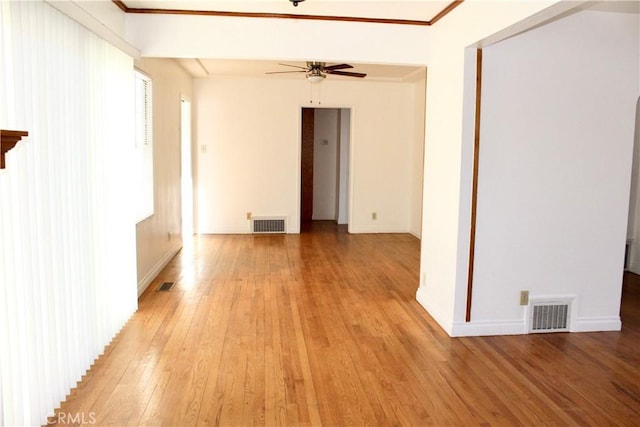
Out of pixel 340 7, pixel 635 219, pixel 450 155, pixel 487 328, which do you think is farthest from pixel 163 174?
pixel 635 219

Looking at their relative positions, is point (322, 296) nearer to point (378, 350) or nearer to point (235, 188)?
point (378, 350)

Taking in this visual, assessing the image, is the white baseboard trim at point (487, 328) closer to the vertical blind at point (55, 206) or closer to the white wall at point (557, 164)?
the white wall at point (557, 164)

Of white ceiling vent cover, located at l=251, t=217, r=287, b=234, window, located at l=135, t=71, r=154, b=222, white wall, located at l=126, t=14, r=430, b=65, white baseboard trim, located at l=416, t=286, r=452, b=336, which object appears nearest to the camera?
white baseboard trim, located at l=416, t=286, r=452, b=336

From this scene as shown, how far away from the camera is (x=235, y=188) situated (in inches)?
314

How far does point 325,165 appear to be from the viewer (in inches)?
380

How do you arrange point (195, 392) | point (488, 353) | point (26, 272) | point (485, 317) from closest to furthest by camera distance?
point (26, 272), point (195, 392), point (488, 353), point (485, 317)

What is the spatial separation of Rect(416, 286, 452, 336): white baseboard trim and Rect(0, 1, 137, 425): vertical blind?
2.50 metres

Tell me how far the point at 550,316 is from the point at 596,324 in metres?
0.39

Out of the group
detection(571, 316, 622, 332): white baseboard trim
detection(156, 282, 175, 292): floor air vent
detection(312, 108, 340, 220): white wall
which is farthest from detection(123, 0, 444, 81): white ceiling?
detection(312, 108, 340, 220): white wall

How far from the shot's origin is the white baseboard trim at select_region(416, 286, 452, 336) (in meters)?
3.91

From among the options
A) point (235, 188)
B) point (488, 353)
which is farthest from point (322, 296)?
point (235, 188)

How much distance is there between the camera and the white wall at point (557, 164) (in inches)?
145

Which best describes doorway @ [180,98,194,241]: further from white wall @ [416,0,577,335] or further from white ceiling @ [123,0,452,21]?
white wall @ [416,0,577,335]

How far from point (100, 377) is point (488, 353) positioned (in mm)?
2546
